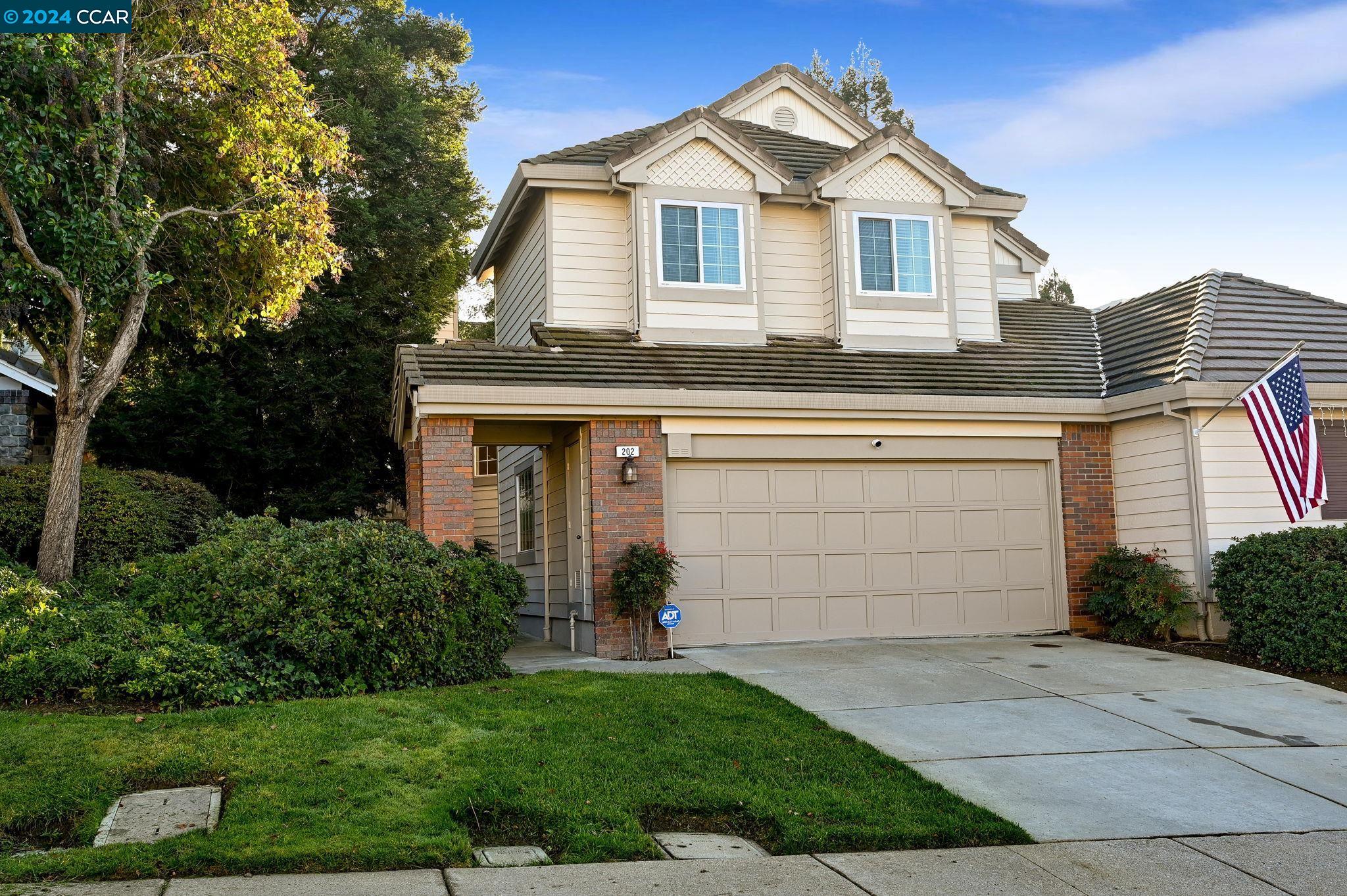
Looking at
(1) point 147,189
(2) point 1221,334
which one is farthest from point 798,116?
(1) point 147,189

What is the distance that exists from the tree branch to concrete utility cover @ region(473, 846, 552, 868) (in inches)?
350

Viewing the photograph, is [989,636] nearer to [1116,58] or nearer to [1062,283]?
[1116,58]

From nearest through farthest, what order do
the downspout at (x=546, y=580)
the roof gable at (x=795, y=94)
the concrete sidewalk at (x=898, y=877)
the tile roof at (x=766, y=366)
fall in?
the concrete sidewalk at (x=898, y=877) → the tile roof at (x=766, y=366) → the downspout at (x=546, y=580) → the roof gable at (x=795, y=94)

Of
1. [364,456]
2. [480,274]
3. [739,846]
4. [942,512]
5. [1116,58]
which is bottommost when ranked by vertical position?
[739,846]

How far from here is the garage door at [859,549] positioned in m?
11.7

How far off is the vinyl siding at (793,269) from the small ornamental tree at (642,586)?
3949mm

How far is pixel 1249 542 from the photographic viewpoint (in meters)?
11.0

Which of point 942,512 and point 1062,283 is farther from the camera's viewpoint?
point 1062,283

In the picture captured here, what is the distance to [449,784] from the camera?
6027mm

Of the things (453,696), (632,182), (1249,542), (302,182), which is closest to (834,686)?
(453,696)

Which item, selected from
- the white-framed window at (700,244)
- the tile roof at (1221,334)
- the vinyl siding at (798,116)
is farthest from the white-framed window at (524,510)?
the tile roof at (1221,334)

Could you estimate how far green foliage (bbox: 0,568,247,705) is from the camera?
7.48 meters

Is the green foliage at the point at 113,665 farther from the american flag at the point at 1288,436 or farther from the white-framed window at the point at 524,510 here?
the american flag at the point at 1288,436

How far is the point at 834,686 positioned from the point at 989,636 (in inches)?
158
